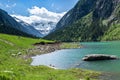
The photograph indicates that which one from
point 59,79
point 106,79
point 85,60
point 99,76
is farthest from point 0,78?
point 85,60

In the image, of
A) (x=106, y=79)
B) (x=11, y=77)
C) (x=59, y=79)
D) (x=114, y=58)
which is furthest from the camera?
(x=114, y=58)

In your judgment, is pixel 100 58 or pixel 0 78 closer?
pixel 0 78

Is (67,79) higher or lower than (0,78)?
lower

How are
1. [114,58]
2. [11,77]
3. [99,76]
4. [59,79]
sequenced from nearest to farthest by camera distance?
[11,77]
[59,79]
[99,76]
[114,58]

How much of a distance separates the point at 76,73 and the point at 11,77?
29.3 metres

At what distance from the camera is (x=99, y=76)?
5378cm

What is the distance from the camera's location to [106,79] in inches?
1950

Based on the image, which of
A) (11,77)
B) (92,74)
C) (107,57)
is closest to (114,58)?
(107,57)

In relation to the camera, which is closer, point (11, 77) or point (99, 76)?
point (11, 77)

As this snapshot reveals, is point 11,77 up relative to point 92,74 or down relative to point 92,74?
up

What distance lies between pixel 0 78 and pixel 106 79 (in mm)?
28164

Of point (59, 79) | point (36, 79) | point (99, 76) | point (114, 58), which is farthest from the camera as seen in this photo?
point (114, 58)

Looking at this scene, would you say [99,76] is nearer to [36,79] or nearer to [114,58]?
[36,79]

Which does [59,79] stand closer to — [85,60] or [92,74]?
[92,74]
